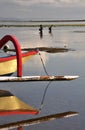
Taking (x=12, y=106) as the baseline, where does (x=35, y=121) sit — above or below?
below

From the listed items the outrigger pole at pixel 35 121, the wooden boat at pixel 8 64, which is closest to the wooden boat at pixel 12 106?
the outrigger pole at pixel 35 121

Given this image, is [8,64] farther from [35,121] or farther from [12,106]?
[35,121]

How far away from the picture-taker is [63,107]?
16078 millimetres

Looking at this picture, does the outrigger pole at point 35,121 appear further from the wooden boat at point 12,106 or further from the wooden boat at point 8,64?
the wooden boat at point 8,64

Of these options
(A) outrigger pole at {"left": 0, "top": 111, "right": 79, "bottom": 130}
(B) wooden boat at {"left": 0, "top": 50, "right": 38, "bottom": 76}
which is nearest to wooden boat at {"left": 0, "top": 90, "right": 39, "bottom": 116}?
(A) outrigger pole at {"left": 0, "top": 111, "right": 79, "bottom": 130}

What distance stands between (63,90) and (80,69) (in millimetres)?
6638

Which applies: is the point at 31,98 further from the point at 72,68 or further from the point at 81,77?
the point at 72,68

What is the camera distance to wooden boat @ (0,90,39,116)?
15.0 meters

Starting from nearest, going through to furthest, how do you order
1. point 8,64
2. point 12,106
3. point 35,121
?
point 35,121 < point 12,106 < point 8,64

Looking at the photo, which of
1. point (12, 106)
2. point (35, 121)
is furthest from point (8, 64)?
point (35, 121)

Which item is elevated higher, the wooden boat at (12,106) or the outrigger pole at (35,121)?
the wooden boat at (12,106)

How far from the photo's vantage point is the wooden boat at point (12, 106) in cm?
1499

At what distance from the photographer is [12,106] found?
1587cm

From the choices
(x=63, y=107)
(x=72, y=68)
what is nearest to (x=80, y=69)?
(x=72, y=68)
